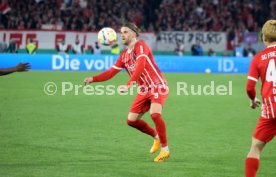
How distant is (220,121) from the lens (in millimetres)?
14328

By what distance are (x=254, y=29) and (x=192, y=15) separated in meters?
4.12

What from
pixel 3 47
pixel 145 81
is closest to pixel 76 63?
pixel 3 47

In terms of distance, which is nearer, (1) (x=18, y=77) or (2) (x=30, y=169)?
(2) (x=30, y=169)

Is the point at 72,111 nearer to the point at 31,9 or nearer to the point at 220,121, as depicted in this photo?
the point at 220,121

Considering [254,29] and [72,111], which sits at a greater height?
[72,111]

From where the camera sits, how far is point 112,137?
11.7 metres

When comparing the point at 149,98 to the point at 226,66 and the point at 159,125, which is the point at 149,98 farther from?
the point at 226,66

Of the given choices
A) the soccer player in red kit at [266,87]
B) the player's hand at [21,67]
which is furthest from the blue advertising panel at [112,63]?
the soccer player in red kit at [266,87]

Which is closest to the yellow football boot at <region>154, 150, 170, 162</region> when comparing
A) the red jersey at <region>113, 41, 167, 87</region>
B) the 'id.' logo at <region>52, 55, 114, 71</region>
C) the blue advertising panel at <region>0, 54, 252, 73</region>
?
the red jersey at <region>113, 41, 167, 87</region>

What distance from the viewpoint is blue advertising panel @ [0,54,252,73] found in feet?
95.8

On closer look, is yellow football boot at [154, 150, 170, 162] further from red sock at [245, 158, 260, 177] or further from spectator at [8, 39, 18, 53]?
spectator at [8, 39, 18, 53]

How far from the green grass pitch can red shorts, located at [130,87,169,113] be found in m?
0.79

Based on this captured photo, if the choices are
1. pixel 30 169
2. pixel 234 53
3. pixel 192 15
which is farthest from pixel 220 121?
pixel 192 15

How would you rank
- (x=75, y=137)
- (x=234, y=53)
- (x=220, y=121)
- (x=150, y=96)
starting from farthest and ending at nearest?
(x=234, y=53) < (x=220, y=121) < (x=75, y=137) < (x=150, y=96)
